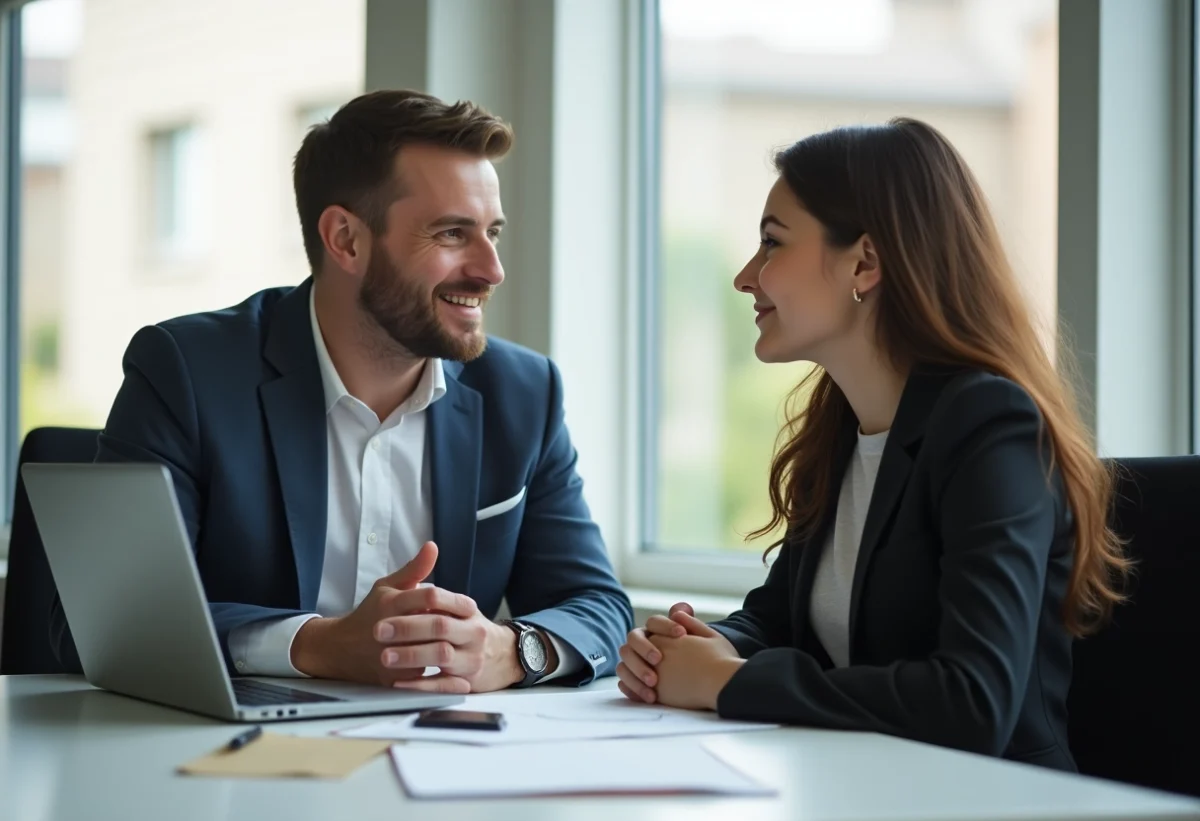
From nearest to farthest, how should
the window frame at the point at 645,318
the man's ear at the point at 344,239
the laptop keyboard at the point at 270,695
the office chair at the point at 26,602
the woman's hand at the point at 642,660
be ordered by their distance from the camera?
the laptop keyboard at the point at 270,695
the woman's hand at the point at 642,660
the office chair at the point at 26,602
the man's ear at the point at 344,239
the window frame at the point at 645,318

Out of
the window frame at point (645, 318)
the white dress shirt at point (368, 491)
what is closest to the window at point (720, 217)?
the window frame at point (645, 318)

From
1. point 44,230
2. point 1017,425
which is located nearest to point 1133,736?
point 1017,425

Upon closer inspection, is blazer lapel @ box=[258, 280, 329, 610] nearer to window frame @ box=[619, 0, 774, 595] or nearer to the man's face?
the man's face

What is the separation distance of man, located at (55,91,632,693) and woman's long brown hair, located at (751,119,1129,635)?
2.09ft

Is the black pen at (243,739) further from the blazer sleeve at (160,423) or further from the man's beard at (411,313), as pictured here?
the man's beard at (411,313)

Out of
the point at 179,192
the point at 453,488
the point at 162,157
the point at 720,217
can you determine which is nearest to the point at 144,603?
the point at 453,488

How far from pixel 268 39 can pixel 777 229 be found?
15.9ft

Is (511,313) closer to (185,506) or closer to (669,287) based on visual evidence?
(669,287)

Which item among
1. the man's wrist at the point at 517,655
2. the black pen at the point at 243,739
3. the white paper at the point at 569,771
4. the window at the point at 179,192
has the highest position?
the window at the point at 179,192

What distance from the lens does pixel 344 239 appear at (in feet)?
7.57

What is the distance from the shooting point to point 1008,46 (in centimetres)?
252

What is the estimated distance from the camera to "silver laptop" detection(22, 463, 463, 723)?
4.41ft

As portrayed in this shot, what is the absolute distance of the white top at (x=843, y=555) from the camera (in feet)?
5.62

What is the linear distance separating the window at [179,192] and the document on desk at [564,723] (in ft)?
19.9
